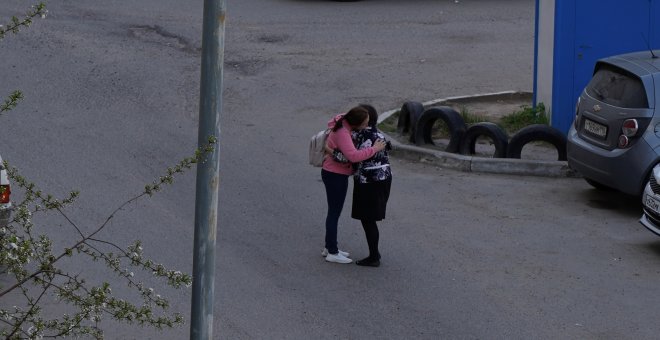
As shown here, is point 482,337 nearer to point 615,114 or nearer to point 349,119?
point 349,119

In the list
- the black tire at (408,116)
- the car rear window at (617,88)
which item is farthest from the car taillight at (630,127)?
the black tire at (408,116)

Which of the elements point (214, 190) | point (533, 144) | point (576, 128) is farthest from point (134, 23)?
point (214, 190)

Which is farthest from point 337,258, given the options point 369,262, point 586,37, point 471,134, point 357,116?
point 586,37

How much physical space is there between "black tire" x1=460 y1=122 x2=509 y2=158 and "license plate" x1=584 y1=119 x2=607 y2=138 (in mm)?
1568

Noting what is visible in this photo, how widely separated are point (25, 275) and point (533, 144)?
10.1m

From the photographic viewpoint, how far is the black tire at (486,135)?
43.6ft

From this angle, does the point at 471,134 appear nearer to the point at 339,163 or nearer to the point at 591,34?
the point at 591,34

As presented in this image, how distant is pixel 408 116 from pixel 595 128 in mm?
3487

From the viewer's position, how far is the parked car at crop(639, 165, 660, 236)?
10.1 m

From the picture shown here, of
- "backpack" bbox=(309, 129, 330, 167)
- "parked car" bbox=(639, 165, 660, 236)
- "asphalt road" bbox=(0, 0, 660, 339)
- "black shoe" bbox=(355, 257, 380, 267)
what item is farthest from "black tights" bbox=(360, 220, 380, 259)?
"parked car" bbox=(639, 165, 660, 236)

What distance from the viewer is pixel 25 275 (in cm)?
517

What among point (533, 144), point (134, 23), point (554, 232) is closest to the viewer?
point (554, 232)

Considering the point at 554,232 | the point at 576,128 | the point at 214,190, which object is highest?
the point at 214,190

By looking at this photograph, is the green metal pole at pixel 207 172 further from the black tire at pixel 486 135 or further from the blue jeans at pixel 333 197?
the black tire at pixel 486 135
